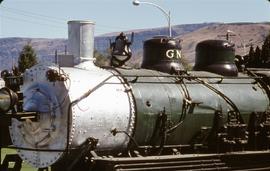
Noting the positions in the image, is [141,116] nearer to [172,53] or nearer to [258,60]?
[172,53]

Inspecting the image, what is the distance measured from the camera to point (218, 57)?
1166 cm

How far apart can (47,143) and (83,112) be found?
0.84 meters

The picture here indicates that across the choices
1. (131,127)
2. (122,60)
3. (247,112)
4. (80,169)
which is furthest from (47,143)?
(247,112)

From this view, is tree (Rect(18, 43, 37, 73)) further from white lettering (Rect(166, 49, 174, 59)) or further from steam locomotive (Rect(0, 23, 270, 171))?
steam locomotive (Rect(0, 23, 270, 171))

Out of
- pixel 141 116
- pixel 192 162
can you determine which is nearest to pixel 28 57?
pixel 141 116

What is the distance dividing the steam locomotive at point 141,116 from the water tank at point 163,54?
2 centimetres

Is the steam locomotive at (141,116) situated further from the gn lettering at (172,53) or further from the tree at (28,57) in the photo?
the tree at (28,57)

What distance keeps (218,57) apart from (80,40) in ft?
10.9

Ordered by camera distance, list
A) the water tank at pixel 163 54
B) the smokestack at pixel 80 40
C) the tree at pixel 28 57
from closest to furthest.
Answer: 1. the smokestack at pixel 80 40
2. the water tank at pixel 163 54
3. the tree at pixel 28 57

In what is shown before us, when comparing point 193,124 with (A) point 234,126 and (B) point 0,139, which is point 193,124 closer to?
(A) point 234,126

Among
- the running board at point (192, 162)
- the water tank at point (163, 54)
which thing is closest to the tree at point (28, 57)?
the water tank at point (163, 54)

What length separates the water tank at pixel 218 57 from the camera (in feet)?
37.9

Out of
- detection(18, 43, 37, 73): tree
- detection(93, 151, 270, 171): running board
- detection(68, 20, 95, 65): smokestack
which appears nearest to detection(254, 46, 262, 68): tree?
detection(93, 151, 270, 171): running board

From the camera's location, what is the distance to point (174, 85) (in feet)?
33.1
